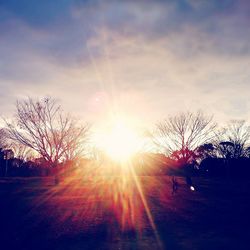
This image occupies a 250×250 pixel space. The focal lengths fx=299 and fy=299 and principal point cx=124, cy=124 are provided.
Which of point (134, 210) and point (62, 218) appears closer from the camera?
point (62, 218)

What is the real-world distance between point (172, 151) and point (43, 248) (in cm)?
2844

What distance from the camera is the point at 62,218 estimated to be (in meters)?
11.9

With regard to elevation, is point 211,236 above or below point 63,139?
below

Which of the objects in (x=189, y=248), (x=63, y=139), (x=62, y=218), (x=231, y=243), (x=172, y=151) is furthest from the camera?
(x=172, y=151)

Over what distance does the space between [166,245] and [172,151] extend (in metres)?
27.7

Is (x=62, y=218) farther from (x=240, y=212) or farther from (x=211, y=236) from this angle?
(x=240, y=212)

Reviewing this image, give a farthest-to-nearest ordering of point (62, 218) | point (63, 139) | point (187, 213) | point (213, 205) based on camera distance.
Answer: point (63, 139), point (213, 205), point (187, 213), point (62, 218)

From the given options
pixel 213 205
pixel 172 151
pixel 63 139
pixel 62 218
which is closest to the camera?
pixel 62 218

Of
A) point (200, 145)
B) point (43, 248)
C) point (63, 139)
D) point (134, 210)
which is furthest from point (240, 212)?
point (200, 145)

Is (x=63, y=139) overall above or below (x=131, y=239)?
above

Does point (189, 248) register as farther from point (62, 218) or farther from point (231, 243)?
point (62, 218)

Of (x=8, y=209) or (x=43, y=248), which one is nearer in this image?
(x=43, y=248)

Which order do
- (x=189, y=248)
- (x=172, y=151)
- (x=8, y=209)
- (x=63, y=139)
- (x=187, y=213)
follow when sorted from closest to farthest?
(x=189, y=248) < (x=187, y=213) < (x=8, y=209) < (x=63, y=139) < (x=172, y=151)

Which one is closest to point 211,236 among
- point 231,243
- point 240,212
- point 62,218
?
point 231,243
